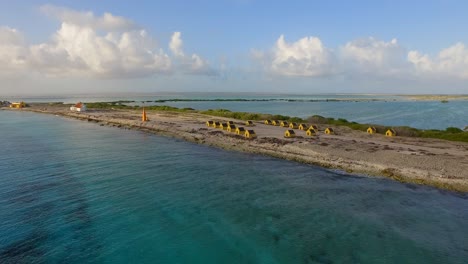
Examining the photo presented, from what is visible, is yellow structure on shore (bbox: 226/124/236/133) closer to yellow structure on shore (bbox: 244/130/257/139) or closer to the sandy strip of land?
the sandy strip of land

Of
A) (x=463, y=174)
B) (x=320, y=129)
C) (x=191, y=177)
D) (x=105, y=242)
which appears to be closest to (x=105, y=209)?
(x=105, y=242)

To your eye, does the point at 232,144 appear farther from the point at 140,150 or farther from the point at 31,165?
the point at 31,165

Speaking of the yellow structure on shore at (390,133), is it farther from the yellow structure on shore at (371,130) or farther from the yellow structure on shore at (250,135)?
the yellow structure on shore at (250,135)

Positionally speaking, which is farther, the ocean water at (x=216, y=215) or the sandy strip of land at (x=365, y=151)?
the sandy strip of land at (x=365, y=151)

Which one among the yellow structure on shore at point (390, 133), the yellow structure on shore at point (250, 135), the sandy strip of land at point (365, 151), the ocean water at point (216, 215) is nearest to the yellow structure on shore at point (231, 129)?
the sandy strip of land at point (365, 151)

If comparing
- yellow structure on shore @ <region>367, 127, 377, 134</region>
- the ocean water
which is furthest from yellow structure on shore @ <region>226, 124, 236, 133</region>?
yellow structure on shore @ <region>367, 127, 377, 134</region>

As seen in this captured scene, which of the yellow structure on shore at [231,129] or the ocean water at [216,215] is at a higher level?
the yellow structure on shore at [231,129]

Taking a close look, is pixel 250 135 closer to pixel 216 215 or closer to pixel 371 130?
pixel 371 130
